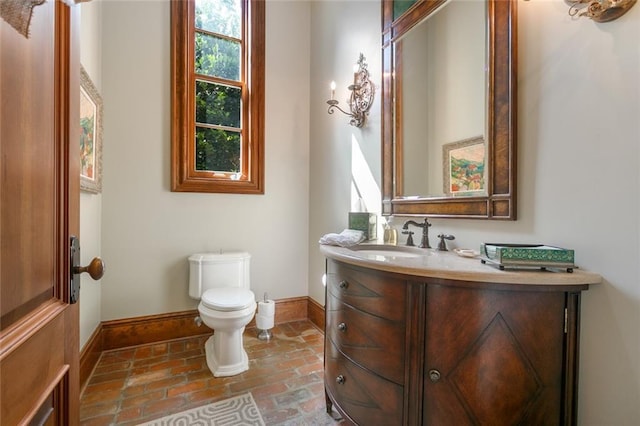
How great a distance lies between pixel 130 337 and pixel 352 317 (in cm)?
206

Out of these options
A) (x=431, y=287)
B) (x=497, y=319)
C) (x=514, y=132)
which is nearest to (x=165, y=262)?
(x=431, y=287)

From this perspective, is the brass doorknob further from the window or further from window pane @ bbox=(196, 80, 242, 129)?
window pane @ bbox=(196, 80, 242, 129)

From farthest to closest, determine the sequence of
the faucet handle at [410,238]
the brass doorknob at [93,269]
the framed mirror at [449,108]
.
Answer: the faucet handle at [410,238]
the framed mirror at [449,108]
the brass doorknob at [93,269]

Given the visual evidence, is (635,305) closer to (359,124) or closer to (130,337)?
(359,124)

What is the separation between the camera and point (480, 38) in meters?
1.40

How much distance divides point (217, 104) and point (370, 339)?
2458mm

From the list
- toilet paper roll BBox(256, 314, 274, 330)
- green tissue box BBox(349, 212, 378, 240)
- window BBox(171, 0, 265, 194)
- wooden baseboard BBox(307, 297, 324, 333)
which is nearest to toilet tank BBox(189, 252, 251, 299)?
toilet paper roll BBox(256, 314, 274, 330)

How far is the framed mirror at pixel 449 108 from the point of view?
4.24 feet

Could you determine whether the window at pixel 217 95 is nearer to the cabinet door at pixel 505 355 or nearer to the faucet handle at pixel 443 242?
the faucet handle at pixel 443 242

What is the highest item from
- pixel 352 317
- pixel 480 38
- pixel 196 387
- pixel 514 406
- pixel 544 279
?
pixel 480 38

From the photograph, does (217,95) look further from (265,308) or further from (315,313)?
(315,313)

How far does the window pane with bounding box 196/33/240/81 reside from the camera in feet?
8.77

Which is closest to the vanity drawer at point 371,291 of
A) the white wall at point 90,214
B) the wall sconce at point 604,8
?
the wall sconce at point 604,8

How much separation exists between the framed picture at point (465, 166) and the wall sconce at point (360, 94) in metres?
0.78
